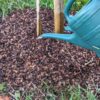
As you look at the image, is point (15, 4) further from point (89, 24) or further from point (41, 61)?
point (89, 24)

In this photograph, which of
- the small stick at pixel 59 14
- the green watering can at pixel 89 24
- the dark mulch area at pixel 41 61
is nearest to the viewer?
the green watering can at pixel 89 24

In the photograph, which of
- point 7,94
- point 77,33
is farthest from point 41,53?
point 77,33

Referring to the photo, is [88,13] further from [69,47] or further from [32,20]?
[32,20]

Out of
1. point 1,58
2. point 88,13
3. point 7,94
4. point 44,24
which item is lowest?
point 7,94

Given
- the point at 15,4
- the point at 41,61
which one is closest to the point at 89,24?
the point at 41,61

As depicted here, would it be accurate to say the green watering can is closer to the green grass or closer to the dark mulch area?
the dark mulch area

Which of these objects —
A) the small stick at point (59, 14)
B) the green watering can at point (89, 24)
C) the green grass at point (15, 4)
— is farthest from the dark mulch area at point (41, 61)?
the green watering can at point (89, 24)

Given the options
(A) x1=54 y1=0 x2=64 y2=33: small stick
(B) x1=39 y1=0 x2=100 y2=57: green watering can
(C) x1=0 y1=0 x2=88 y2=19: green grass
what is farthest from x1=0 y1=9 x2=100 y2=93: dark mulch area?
(B) x1=39 y1=0 x2=100 y2=57: green watering can

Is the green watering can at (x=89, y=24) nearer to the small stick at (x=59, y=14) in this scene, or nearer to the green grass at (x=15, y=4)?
the small stick at (x=59, y=14)
